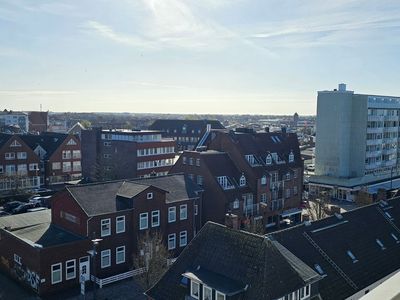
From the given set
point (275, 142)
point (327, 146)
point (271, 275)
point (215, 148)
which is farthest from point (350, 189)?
point (271, 275)

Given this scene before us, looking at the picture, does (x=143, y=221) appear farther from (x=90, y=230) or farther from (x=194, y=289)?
(x=194, y=289)

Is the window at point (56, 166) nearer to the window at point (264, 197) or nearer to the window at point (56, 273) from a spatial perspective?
the window at point (264, 197)

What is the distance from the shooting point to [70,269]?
3177 centimetres

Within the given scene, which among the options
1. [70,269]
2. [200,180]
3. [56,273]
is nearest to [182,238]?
Answer: [200,180]

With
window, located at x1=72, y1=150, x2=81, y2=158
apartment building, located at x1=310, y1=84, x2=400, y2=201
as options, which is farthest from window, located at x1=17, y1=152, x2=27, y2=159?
apartment building, located at x1=310, y1=84, x2=400, y2=201

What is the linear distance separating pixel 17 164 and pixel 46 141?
28.7 ft

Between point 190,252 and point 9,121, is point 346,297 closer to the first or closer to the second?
point 190,252

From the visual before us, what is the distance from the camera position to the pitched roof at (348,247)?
82.2ft

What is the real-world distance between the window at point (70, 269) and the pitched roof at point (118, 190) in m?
3.71

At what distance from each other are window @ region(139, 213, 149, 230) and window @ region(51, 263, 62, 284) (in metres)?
7.47

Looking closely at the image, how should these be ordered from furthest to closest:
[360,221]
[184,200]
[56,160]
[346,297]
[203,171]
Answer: [56,160]
[203,171]
[184,200]
[360,221]
[346,297]

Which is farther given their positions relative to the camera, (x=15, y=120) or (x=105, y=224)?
(x=15, y=120)

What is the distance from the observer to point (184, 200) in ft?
130

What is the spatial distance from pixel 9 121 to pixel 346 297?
14942cm
